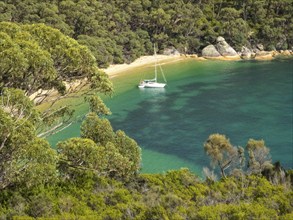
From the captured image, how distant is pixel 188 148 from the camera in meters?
43.5

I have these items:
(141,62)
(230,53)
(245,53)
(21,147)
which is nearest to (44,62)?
(21,147)

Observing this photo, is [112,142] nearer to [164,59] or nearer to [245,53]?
[164,59]

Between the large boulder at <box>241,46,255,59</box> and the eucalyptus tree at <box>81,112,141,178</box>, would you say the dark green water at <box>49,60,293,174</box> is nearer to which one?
the large boulder at <box>241,46,255,59</box>

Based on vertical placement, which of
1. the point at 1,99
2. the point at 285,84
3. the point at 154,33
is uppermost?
the point at 1,99

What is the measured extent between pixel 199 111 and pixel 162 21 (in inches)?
1577

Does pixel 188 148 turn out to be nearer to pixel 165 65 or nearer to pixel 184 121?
pixel 184 121

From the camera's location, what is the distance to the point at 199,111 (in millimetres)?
56875

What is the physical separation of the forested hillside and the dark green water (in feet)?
32.1

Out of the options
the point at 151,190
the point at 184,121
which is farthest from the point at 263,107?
the point at 151,190

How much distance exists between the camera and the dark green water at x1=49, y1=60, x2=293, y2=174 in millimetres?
43312

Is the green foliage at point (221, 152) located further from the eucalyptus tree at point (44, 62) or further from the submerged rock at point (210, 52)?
the submerged rock at point (210, 52)

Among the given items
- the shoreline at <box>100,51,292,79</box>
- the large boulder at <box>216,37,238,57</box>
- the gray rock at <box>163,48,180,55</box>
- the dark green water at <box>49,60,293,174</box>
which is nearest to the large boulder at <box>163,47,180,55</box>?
the gray rock at <box>163,48,180,55</box>

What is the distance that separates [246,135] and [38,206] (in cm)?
3402

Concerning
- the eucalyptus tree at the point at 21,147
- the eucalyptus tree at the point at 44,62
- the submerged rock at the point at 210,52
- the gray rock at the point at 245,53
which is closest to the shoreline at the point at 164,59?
the submerged rock at the point at 210,52
